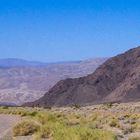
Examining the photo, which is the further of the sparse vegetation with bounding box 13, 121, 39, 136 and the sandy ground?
the sandy ground

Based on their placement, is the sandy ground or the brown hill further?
the brown hill

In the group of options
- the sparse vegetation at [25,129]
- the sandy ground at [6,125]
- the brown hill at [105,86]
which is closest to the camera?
the sparse vegetation at [25,129]

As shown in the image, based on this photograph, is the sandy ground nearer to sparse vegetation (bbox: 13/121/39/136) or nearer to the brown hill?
sparse vegetation (bbox: 13/121/39/136)

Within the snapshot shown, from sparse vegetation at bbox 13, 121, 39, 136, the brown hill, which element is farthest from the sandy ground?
the brown hill

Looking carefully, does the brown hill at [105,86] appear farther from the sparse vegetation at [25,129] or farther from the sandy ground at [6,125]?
the sparse vegetation at [25,129]

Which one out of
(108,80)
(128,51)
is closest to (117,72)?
(108,80)

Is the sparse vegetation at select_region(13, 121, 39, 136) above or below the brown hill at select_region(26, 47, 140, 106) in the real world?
above

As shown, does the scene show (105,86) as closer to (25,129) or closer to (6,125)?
(6,125)

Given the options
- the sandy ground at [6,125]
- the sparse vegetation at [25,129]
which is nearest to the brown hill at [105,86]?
the sandy ground at [6,125]

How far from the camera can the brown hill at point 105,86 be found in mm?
136125

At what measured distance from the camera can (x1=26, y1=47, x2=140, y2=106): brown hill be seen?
136 meters

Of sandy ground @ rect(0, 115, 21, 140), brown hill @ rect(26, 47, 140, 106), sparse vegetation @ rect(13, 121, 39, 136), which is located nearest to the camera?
sparse vegetation @ rect(13, 121, 39, 136)

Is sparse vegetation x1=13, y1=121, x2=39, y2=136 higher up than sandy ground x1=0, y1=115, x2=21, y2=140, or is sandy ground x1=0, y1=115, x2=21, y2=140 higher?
sparse vegetation x1=13, y1=121, x2=39, y2=136

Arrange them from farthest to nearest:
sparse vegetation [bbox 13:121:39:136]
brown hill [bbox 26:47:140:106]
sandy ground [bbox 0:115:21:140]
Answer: brown hill [bbox 26:47:140:106], sandy ground [bbox 0:115:21:140], sparse vegetation [bbox 13:121:39:136]
